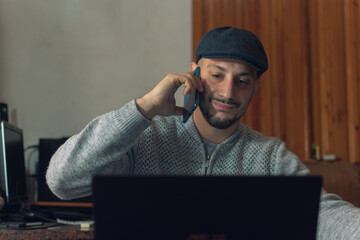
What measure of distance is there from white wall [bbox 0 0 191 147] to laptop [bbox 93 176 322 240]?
6.35ft

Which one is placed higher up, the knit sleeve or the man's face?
the man's face

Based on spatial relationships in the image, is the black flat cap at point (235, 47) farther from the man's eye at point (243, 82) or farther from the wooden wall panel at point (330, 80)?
the wooden wall panel at point (330, 80)

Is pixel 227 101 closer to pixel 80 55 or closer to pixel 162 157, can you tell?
pixel 162 157

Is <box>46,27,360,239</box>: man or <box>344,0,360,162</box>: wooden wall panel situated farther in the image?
<box>344,0,360,162</box>: wooden wall panel

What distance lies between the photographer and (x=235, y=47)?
1387 millimetres

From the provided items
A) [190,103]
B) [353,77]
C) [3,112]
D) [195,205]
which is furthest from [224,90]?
[353,77]

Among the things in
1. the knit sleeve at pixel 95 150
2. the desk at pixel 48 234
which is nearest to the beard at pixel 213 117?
the knit sleeve at pixel 95 150

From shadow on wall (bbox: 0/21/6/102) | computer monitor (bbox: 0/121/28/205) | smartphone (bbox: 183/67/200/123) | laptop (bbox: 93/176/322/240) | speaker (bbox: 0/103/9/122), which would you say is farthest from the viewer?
shadow on wall (bbox: 0/21/6/102)

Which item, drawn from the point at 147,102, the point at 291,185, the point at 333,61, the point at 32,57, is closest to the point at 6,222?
the point at 147,102

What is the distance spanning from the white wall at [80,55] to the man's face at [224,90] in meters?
1.21

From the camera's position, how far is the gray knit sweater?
116cm

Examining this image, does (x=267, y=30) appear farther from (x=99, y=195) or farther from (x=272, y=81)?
(x=99, y=195)

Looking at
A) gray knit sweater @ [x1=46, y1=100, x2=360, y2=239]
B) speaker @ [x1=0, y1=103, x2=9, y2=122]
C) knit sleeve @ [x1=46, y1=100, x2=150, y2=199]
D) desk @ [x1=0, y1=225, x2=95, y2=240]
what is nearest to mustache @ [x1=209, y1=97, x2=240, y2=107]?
gray knit sweater @ [x1=46, y1=100, x2=360, y2=239]

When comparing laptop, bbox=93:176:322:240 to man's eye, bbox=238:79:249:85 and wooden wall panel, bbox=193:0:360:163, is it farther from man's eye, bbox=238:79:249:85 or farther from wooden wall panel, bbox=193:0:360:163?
wooden wall panel, bbox=193:0:360:163
